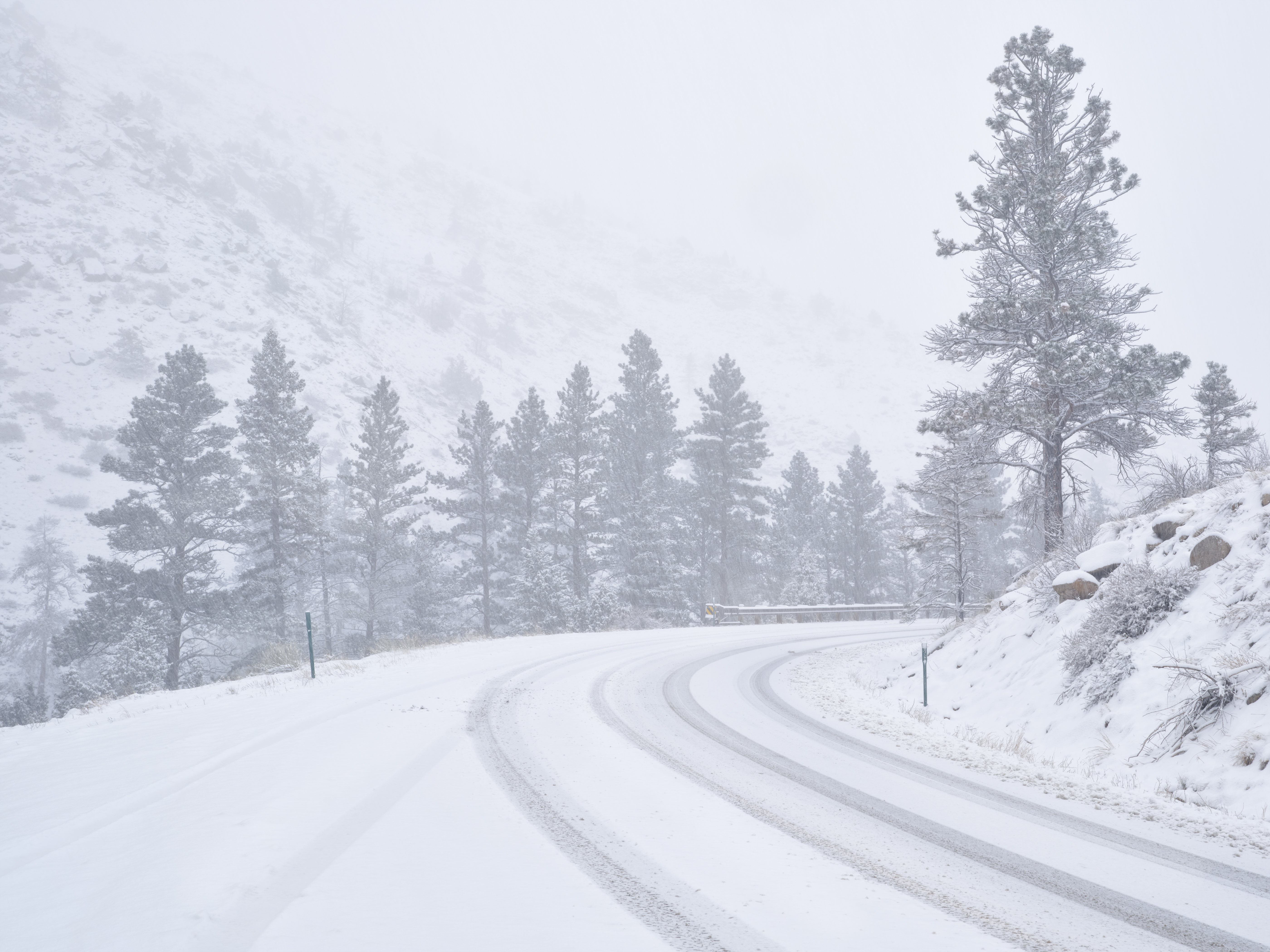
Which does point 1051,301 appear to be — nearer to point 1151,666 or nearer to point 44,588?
point 1151,666

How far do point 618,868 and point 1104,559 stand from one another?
10.2 metres

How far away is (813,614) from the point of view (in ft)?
105

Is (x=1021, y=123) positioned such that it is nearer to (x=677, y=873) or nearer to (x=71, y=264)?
(x=677, y=873)

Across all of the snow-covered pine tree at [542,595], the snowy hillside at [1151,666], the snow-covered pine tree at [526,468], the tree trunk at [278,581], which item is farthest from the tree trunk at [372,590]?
the snowy hillside at [1151,666]

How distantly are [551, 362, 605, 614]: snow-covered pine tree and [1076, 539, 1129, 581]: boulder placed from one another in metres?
28.6

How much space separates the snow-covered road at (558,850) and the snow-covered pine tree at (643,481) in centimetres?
2766

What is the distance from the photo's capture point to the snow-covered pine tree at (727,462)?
130 ft

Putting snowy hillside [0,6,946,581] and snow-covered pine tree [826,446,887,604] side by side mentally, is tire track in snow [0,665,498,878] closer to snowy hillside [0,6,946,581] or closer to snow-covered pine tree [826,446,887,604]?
snow-covered pine tree [826,446,887,604]

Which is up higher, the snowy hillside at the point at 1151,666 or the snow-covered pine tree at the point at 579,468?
the snow-covered pine tree at the point at 579,468

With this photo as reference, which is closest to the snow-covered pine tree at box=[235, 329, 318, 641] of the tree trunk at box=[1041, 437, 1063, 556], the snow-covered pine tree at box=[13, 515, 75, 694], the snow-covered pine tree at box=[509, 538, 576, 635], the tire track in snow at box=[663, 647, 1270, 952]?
the snow-covered pine tree at box=[509, 538, 576, 635]

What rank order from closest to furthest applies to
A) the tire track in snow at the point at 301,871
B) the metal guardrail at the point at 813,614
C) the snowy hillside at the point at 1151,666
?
the tire track in snow at the point at 301,871, the snowy hillside at the point at 1151,666, the metal guardrail at the point at 813,614

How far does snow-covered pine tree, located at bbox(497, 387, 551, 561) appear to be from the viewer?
39469mm

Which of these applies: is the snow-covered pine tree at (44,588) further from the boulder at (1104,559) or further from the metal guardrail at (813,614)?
the boulder at (1104,559)

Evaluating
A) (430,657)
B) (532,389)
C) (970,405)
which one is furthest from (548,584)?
(970,405)
